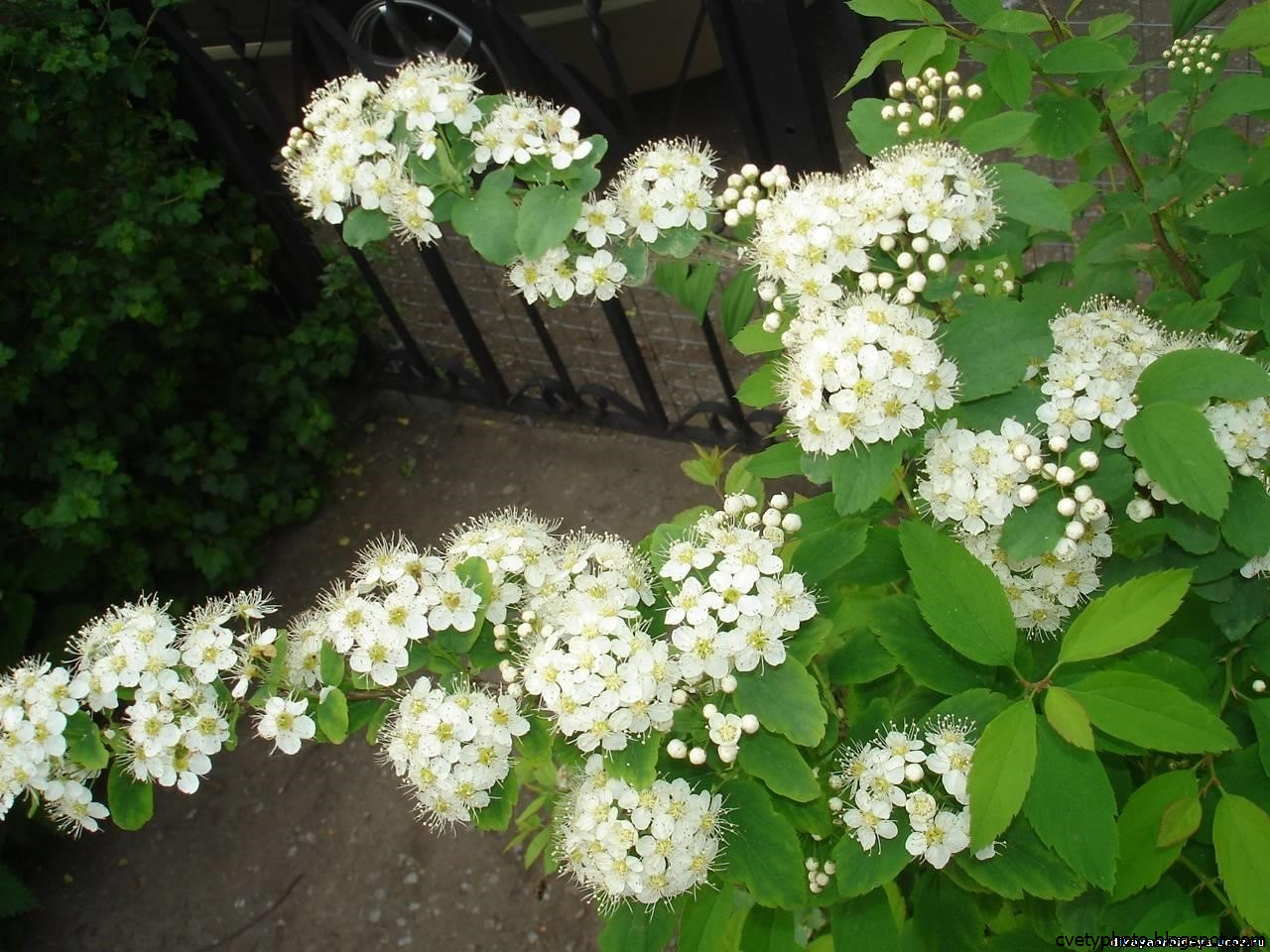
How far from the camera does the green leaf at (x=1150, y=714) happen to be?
4.02ft

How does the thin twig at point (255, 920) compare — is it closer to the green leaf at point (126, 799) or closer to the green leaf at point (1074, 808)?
the green leaf at point (126, 799)

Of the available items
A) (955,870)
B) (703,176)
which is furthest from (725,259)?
(955,870)

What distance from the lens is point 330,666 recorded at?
152cm

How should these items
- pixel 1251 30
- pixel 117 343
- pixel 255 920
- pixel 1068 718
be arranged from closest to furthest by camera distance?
pixel 1068 718 → pixel 1251 30 → pixel 255 920 → pixel 117 343

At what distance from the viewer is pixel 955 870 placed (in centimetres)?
151

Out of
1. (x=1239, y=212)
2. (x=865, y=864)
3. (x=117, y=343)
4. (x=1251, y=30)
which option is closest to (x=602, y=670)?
(x=865, y=864)

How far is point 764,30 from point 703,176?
133 cm

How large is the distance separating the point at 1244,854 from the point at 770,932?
0.65 m

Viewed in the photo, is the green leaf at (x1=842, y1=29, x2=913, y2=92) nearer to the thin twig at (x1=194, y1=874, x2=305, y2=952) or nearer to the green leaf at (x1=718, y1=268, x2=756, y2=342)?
the green leaf at (x1=718, y1=268, x2=756, y2=342)

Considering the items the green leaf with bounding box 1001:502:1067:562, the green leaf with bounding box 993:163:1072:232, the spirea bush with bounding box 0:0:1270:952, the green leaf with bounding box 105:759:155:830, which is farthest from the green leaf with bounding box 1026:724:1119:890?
the green leaf with bounding box 105:759:155:830

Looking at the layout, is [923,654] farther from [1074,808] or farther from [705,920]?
[705,920]

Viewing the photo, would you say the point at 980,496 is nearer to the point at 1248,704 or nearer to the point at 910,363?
the point at 910,363

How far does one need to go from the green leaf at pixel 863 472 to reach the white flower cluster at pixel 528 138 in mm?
587

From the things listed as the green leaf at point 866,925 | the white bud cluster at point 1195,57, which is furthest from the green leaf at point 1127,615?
the white bud cluster at point 1195,57
